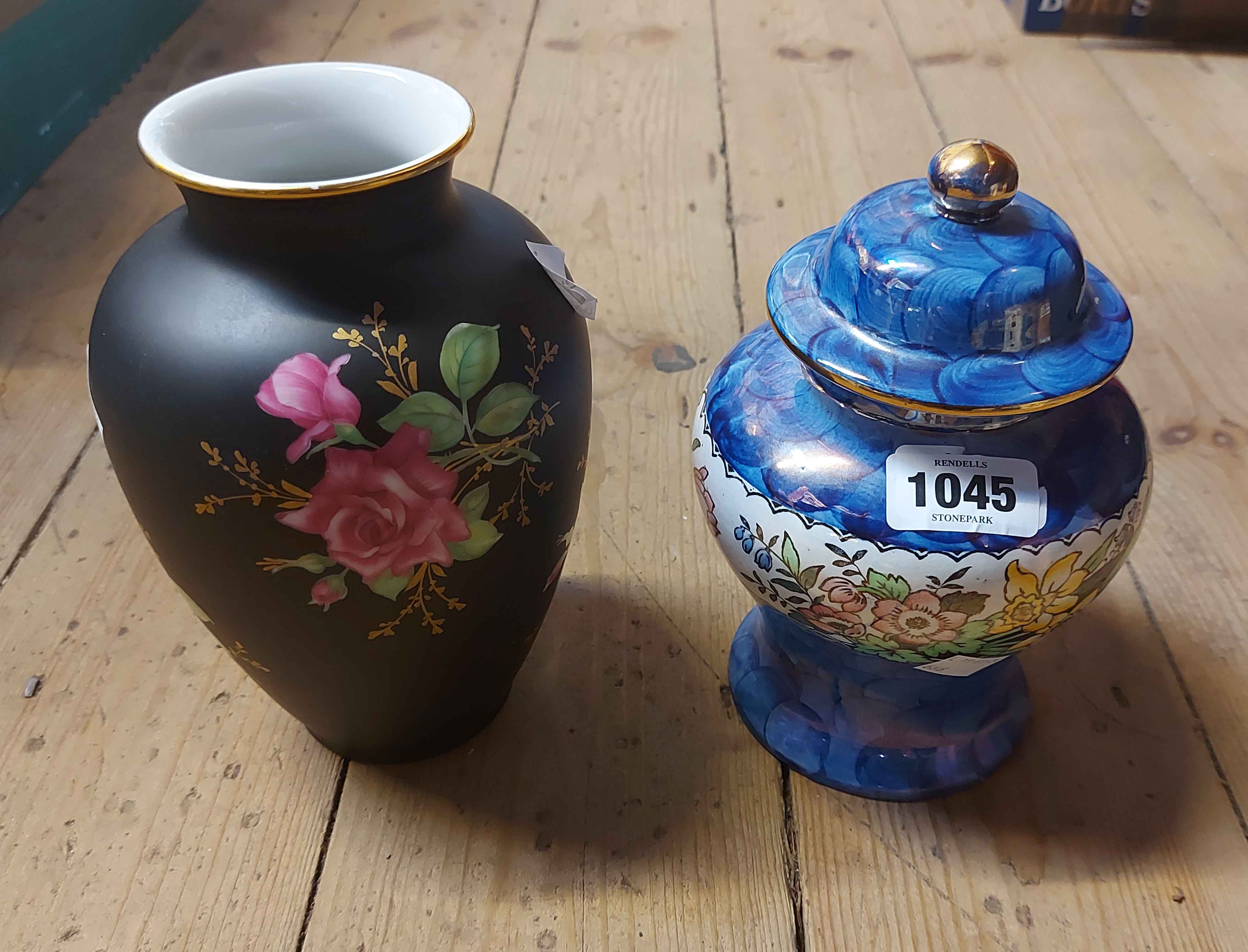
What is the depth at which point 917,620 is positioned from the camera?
1.81ft

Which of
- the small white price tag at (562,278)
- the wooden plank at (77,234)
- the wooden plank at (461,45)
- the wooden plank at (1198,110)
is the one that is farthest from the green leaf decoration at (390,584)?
the wooden plank at (1198,110)

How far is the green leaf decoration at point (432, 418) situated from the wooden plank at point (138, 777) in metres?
0.29

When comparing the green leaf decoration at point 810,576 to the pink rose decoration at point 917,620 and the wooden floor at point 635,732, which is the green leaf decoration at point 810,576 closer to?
the pink rose decoration at point 917,620

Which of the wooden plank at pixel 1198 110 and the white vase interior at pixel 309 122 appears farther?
the wooden plank at pixel 1198 110

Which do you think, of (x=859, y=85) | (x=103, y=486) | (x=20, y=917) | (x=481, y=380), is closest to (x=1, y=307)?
(x=103, y=486)

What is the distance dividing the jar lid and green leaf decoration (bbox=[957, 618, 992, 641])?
115mm

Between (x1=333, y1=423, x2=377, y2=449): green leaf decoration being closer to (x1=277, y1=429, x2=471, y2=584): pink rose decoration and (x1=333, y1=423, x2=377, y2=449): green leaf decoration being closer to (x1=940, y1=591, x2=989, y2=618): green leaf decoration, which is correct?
(x1=277, y1=429, x2=471, y2=584): pink rose decoration

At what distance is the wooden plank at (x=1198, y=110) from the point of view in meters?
1.28

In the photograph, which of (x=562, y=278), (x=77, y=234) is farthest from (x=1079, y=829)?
(x=77, y=234)

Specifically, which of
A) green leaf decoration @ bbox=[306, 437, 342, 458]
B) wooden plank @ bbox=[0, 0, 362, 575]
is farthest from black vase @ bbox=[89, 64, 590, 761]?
wooden plank @ bbox=[0, 0, 362, 575]

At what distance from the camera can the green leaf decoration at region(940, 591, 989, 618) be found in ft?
1.76

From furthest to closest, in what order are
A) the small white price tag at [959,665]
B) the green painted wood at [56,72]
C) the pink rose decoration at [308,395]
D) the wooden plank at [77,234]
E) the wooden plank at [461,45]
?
the wooden plank at [461,45] < the green painted wood at [56,72] < the wooden plank at [77,234] < the small white price tag at [959,665] < the pink rose decoration at [308,395]

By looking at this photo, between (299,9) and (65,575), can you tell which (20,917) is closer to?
(65,575)

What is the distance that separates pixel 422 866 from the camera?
64 centimetres
